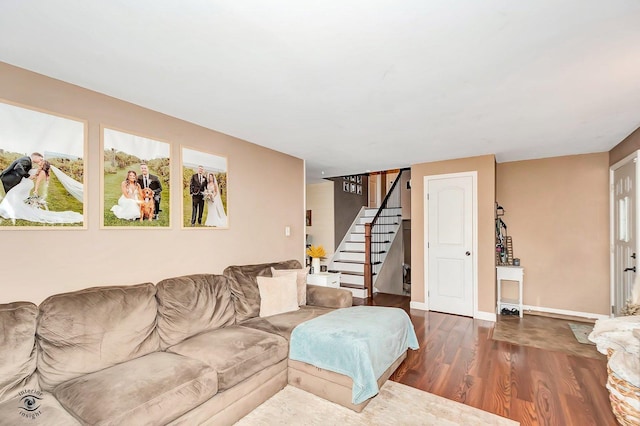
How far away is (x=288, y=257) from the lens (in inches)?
168

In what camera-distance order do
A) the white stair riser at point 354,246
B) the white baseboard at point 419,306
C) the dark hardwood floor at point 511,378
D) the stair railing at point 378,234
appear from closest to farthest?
the dark hardwood floor at point 511,378 → the white baseboard at point 419,306 → the stair railing at point 378,234 → the white stair riser at point 354,246

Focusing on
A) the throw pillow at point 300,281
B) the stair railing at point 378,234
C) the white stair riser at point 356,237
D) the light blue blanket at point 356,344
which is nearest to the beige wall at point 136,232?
the throw pillow at point 300,281

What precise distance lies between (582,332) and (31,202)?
5719mm

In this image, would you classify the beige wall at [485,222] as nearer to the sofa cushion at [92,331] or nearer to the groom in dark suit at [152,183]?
the groom in dark suit at [152,183]

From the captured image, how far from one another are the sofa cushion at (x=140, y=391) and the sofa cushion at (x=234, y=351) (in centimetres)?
10

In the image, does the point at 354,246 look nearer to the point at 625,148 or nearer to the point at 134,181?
the point at 625,148

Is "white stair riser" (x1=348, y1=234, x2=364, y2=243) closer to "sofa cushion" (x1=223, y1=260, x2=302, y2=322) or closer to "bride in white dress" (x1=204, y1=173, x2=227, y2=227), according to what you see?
"sofa cushion" (x1=223, y1=260, x2=302, y2=322)

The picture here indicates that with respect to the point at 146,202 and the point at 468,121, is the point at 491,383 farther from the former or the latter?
the point at 146,202

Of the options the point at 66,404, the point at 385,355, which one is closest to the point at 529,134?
the point at 385,355

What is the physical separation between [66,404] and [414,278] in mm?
4401

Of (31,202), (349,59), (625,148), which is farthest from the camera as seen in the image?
(625,148)

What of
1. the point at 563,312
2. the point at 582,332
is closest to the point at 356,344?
the point at 582,332

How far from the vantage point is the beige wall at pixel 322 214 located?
6406 millimetres

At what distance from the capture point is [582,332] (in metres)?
3.80
